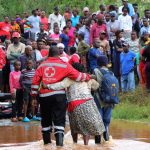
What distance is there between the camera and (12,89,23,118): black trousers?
19.0 metres

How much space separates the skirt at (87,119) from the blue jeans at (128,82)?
28.9ft

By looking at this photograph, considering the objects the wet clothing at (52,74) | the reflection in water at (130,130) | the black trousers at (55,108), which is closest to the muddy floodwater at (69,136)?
the reflection in water at (130,130)

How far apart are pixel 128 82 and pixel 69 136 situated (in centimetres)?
786

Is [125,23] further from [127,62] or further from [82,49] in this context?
[82,49]

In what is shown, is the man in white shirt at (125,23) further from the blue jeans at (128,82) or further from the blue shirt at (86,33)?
the blue jeans at (128,82)

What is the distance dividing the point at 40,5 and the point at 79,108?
22.2 meters

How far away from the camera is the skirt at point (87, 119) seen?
13008mm

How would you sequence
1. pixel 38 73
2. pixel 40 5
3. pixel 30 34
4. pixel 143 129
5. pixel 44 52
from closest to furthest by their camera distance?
pixel 38 73 → pixel 143 129 → pixel 44 52 → pixel 30 34 → pixel 40 5

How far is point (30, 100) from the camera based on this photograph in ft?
63.5

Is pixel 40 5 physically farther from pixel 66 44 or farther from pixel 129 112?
pixel 129 112

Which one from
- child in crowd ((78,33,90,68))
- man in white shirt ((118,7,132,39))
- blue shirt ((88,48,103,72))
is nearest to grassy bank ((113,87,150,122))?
blue shirt ((88,48,103,72))

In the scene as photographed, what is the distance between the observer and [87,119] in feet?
42.7

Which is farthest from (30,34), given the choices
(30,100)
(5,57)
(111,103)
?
(111,103)

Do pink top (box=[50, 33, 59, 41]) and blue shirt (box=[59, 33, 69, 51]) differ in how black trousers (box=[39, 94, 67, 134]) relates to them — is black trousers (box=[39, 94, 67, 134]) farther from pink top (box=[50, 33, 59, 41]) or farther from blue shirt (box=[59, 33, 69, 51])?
blue shirt (box=[59, 33, 69, 51])
